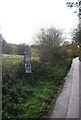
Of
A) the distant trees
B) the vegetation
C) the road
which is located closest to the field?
the vegetation

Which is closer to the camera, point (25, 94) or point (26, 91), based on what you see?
point (25, 94)

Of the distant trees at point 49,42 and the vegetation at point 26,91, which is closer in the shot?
the vegetation at point 26,91

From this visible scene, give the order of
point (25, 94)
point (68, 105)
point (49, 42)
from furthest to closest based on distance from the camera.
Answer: point (49, 42) < point (25, 94) < point (68, 105)

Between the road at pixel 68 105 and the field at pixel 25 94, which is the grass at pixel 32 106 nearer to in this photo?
the field at pixel 25 94

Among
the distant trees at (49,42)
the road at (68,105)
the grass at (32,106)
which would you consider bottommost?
the road at (68,105)

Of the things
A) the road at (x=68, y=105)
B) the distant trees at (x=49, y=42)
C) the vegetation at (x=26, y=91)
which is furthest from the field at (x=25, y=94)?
the distant trees at (x=49, y=42)

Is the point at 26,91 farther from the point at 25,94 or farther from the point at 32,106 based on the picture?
the point at 32,106

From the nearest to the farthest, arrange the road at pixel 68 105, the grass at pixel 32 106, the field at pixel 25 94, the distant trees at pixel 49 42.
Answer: the grass at pixel 32 106
the field at pixel 25 94
the road at pixel 68 105
the distant trees at pixel 49 42

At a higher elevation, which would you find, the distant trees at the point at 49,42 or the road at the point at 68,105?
the distant trees at the point at 49,42

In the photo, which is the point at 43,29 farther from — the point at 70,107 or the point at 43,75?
the point at 70,107

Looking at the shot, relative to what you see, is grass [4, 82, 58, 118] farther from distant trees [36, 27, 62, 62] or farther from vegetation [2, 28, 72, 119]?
distant trees [36, 27, 62, 62]

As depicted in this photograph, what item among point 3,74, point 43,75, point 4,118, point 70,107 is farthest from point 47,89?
point 4,118

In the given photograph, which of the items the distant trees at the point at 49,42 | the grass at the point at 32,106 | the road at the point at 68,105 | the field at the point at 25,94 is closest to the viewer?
the grass at the point at 32,106

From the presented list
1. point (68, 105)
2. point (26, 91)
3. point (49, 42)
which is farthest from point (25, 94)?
point (49, 42)
